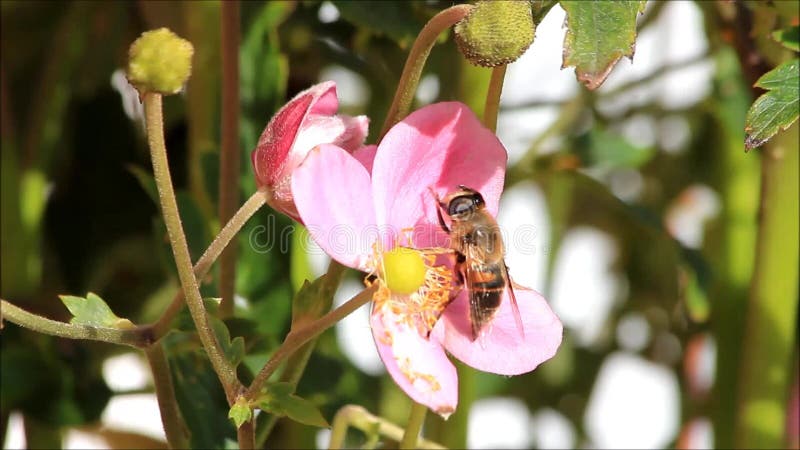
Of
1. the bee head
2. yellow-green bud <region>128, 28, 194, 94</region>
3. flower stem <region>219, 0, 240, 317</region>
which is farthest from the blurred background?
yellow-green bud <region>128, 28, 194, 94</region>

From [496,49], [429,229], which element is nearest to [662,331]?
[429,229]

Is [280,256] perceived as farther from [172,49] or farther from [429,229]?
[172,49]

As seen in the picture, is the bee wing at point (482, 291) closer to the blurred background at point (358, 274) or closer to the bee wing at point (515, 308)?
the bee wing at point (515, 308)

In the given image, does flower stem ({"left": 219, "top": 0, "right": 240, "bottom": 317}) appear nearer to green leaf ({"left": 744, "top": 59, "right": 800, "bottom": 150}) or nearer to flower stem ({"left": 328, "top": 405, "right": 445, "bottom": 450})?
flower stem ({"left": 328, "top": 405, "right": 445, "bottom": 450})

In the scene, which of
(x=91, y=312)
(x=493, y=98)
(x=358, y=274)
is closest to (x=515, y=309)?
(x=493, y=98)

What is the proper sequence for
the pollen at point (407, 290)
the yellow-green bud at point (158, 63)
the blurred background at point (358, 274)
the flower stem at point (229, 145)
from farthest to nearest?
the blurred background at point (358, 274) < the flower stem at point (229, 145) < the pollen at point (407, 290) < the yellow-green bud at point (158, 63)

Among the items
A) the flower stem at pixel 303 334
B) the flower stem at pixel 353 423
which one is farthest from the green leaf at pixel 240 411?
the flower stem at pixel 353 423
